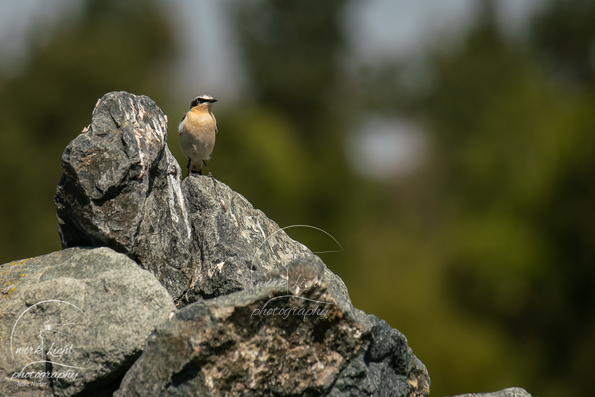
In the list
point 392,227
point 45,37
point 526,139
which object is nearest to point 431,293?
point 392,227

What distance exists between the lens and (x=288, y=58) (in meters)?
49.2

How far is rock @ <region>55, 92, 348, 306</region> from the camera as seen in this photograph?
6.05m

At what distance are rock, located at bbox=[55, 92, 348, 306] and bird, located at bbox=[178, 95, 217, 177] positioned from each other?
7.71 feet

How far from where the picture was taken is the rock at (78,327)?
510 centimetres

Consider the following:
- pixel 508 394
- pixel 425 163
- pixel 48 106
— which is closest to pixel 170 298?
pixel 508 394

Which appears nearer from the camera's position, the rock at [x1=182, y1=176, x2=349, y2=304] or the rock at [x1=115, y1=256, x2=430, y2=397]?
the rock at [x1=115, y1=256, x2=430, y2=397]

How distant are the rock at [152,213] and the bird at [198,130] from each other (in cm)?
235

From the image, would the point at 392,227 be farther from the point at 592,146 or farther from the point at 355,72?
the point at 592,146

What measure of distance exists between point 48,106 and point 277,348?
3944cm

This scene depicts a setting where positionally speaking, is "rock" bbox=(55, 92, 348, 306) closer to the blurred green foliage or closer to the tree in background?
the blurred green foliage

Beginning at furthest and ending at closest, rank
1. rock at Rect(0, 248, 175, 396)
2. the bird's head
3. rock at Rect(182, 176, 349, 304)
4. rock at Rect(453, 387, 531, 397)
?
the bird's head, rock at Rect(182, 176, 349, 304), rock at Rect(453, 387, 531, 397), rock at Rect(0, 248, 175, 396)

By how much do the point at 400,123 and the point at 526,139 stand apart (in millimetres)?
13923

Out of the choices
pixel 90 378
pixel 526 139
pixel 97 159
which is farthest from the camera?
pixel 526 139

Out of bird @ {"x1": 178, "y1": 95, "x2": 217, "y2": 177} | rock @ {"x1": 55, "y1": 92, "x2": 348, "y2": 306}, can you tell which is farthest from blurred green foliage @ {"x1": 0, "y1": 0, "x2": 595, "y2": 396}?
rock @ {"x1": 55, "y1": 92, "x2": 348, "y2": 306}
